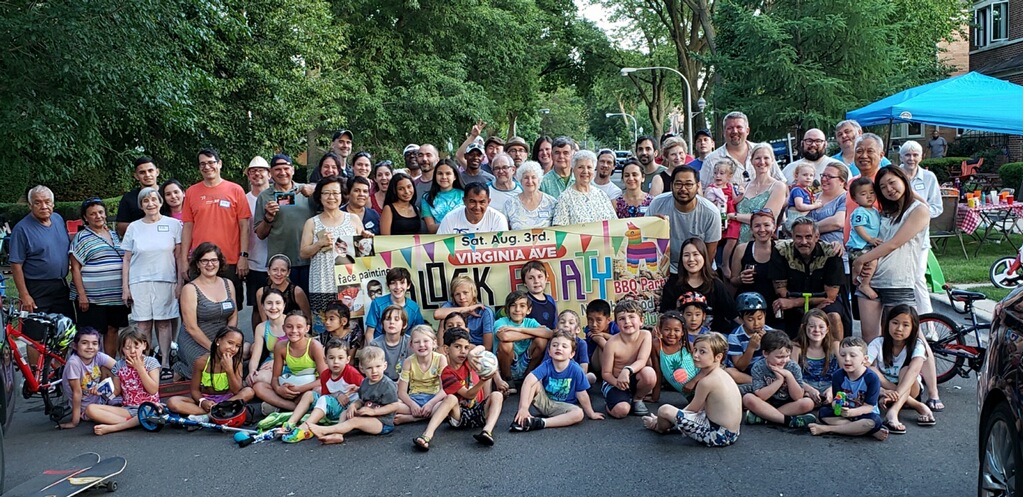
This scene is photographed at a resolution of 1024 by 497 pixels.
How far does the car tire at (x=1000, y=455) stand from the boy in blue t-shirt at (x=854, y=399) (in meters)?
2.00

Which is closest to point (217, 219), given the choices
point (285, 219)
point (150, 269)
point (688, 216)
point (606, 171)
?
point (285, 219)

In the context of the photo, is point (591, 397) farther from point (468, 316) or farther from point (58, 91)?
point (58, 91)

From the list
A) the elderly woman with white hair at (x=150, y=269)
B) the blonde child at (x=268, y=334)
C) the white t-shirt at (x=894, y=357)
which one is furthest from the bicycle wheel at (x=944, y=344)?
the elderly woman with white hair at (x=150, y=269)

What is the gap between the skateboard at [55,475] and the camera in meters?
5.16

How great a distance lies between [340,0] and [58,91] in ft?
67.0

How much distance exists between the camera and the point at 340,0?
101ft

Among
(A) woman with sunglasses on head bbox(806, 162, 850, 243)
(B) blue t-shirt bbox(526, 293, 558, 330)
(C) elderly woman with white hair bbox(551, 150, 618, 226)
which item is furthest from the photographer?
(C) elderly woman with white hair bbox(551, 150, 618, 226)

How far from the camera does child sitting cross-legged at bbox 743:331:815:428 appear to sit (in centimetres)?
624

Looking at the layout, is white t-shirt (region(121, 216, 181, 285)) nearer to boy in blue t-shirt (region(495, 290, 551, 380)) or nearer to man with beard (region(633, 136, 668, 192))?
boy in blue t-shirt (region(495, 290, 551, 380))

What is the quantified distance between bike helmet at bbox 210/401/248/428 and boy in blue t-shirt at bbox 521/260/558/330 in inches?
89.4

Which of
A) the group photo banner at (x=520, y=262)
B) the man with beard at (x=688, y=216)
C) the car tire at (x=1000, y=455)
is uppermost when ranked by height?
the man with beard at (x=688, y=216)

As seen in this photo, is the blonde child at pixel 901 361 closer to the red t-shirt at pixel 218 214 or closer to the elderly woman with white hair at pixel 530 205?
the elderly woman with white hair at pixel 530 205

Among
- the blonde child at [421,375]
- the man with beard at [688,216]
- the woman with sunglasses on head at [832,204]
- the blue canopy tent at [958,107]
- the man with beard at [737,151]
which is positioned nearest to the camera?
the blonde child at [421,375]

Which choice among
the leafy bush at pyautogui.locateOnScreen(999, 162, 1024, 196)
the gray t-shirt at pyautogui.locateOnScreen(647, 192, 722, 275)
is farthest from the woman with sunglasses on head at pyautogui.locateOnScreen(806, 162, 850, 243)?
the leafy bush at pyautogui.locateOnScreen(999, 162, 1024, 196)
